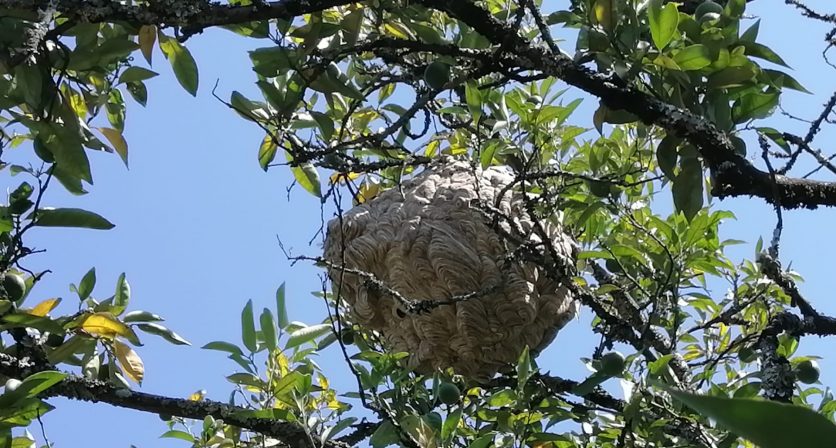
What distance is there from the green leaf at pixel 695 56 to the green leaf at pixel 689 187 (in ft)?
0.81

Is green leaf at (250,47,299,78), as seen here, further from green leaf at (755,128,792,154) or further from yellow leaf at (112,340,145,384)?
green leaf at (755,128,792,154)

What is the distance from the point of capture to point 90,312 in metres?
2.20

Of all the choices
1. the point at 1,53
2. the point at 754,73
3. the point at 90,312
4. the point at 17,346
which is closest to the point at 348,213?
the point at 90,312

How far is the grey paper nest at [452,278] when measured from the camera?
8.36 feet

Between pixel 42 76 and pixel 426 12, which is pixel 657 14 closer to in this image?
pixel 426 12

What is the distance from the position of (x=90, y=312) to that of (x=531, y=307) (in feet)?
4.03

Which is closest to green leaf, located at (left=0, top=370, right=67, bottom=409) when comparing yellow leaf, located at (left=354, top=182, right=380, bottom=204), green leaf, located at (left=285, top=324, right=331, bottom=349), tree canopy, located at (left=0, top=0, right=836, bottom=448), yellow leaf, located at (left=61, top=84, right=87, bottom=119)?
tree canopy, located at (left=0, top=0, right=836, bottom=448)

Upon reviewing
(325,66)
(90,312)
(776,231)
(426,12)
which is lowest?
(776,231)

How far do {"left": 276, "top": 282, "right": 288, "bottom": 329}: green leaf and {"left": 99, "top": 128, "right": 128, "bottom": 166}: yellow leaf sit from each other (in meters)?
0.58

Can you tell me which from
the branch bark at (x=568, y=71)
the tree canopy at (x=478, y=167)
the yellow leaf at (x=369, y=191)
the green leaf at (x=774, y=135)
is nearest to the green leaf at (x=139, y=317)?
the tree canopy at (x=478, y=167)

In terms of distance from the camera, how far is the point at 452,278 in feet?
8.50

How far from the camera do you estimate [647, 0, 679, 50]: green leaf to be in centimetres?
163

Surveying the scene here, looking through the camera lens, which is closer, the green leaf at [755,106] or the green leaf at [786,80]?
the green leaf at [755,106]

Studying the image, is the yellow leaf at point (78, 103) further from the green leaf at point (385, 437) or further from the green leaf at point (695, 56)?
the green leaf at point (695, 56)
